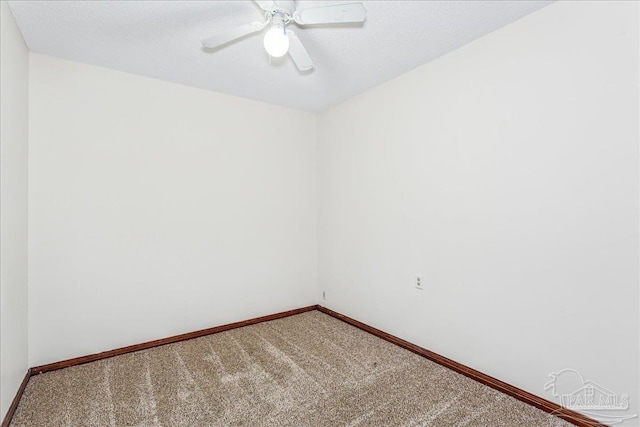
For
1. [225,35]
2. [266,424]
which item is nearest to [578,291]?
[266,424]

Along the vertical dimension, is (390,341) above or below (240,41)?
below

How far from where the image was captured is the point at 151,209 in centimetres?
280

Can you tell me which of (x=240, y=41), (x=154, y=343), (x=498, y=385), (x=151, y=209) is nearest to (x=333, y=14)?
(x=240, y=41)

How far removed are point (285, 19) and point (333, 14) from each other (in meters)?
0.34

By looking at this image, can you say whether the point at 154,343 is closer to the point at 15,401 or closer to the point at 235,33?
the point at 15,401

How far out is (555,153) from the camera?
6.05ft

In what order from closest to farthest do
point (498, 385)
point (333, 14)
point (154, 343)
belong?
1. point (333, 14)
2. point (498, 385)
3. point (154, 343)

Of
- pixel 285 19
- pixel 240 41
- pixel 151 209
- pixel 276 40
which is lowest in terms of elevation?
pixel 151 209

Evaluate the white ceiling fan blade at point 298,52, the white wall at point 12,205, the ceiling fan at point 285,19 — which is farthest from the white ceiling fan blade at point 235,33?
the white wall at point 12,205

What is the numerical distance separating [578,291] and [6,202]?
329 centimetres

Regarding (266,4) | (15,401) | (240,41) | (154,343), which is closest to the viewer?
(266,4)

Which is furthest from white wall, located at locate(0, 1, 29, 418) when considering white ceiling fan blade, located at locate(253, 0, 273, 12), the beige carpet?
white ceiling fan blade, located at locate(253, 0, 273, 12)

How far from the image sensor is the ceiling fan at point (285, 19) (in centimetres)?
155

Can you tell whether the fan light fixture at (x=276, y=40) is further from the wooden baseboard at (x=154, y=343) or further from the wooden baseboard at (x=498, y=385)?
the wooden baseboard at (x=154, y=343)
